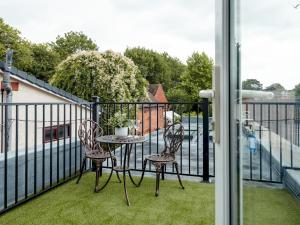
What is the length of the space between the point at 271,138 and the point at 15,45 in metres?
22.4

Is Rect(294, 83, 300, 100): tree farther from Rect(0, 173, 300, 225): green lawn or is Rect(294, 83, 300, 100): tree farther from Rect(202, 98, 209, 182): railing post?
Rect(202, 98, 209, 182): railing post

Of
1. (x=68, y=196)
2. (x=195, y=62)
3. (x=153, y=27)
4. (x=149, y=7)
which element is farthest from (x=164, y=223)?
(x=153, y=27)

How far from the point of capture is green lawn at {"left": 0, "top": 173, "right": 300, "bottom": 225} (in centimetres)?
243

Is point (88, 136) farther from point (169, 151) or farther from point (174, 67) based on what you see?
point (174, 67)

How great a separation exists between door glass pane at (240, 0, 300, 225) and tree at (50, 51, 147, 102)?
383 inches

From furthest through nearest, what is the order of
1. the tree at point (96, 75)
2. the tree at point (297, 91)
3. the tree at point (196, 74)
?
the tree at point (196, 74), the tree at point (96, 75), the tree at point (297, 91)

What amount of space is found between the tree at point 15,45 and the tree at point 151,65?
8.91 m

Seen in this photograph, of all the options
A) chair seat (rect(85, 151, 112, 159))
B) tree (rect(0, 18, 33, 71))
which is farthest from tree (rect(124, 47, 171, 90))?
chair seat (rect(85, 151, 112, 159))

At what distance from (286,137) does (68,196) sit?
2826 mm

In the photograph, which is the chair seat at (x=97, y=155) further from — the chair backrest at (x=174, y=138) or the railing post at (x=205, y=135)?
the railing post at (x=205, y=135)

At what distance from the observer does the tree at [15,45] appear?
65.0ft

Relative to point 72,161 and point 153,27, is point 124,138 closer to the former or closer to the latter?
point 72,161

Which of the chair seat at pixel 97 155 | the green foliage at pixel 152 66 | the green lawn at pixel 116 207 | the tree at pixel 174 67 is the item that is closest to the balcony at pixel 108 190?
the green lawn at pixel 116 207

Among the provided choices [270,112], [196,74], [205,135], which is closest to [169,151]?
[205,135]
